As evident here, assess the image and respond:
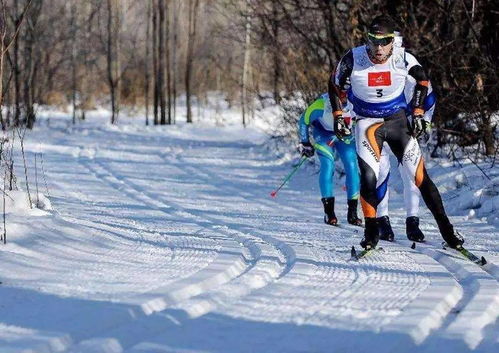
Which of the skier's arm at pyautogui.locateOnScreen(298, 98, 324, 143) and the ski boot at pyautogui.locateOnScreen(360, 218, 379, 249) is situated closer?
the ski boot at pyautogui.locateOnScreen(360, 218, 379, 249)

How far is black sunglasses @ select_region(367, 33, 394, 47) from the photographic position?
6586 millimetres

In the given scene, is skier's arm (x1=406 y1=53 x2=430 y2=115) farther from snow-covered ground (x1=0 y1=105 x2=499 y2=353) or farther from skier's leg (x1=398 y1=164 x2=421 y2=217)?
snow-covered ground (x1=0 y1=105 x2=499 y2=353)

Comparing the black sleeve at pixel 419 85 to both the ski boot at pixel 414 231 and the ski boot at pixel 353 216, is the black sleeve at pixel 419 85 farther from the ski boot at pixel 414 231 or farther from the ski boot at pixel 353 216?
the ski boot at pixel 353 216

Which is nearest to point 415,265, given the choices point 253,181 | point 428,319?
point 428,319

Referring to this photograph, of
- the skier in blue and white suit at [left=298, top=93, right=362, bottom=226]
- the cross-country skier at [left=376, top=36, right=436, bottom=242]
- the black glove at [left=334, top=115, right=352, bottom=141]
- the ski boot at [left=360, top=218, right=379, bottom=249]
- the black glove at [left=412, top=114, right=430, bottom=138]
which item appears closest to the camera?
the ski boot at [left=360, top=218, right=379, bottom=249]

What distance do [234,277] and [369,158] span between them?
2.01 metres

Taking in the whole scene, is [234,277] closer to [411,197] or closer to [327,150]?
[411,197]

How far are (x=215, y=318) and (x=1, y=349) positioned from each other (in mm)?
1208

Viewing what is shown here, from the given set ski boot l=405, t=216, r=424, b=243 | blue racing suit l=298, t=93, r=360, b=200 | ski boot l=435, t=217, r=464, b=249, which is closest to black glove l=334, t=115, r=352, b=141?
ski boot l=405, t=216, r=424, b=243

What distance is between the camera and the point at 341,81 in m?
7.03

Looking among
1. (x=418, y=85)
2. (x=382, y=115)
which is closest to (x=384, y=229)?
(x=382, y=115)

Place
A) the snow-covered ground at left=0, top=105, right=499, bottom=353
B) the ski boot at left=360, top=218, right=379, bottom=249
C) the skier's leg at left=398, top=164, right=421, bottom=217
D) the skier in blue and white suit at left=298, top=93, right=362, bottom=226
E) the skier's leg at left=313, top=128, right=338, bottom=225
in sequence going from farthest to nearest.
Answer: the skier's leg at left=313, top=128, right=338, bottom=225 → the skier in blue and white suit at left=298, top=93, right=362, bottom=226 → the skier's leg at left=398, top=164, right=421, bottom=217 → the ski boot at left=360, top=218, right=379, bottom=249 → the snow-covered ground at left=0, top=105, right=499, bottom=353

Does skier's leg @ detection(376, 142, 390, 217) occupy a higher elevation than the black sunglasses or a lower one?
lower

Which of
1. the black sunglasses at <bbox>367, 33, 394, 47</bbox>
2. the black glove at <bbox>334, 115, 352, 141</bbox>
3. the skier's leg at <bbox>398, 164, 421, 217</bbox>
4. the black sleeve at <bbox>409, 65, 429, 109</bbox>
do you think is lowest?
the skier's leg at <bbox>398, 164, 421, 217</bbox>
